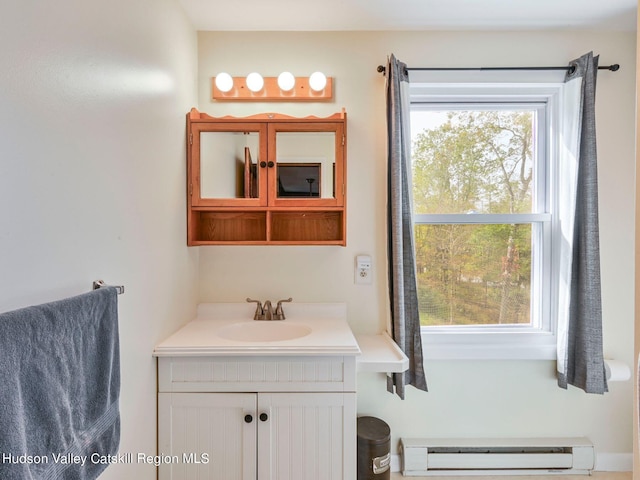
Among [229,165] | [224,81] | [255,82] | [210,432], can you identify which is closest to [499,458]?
[210,432]

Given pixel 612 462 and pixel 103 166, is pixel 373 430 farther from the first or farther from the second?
pixel 103 166

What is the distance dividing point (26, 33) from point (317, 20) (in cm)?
135

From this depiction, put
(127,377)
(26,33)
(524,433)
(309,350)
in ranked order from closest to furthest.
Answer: (26,33) → (127,377) → (309,350) → (524,433)

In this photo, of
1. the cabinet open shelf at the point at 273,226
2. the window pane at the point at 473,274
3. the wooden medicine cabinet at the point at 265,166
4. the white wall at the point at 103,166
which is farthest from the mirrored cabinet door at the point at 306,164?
the window pane at the point at 473,274

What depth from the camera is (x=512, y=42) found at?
1804mm

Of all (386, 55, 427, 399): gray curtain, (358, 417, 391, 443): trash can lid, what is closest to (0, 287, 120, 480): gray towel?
(358, 417, 391, 443): trash can lid

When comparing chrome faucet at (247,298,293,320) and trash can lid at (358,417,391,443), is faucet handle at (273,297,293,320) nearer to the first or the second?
chrome faucet at (247,298,293,320)

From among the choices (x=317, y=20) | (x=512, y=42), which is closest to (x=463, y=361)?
(x=512, y=42)

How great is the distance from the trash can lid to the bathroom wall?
135 mm

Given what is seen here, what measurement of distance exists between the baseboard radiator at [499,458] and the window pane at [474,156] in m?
1.27

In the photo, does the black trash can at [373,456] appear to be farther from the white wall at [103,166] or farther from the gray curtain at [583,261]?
the gray curtain at [583,261]

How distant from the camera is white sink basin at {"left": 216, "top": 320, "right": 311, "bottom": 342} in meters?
1.65

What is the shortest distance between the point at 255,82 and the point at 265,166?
1.52 feet

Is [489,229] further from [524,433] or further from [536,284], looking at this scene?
[524,433]
